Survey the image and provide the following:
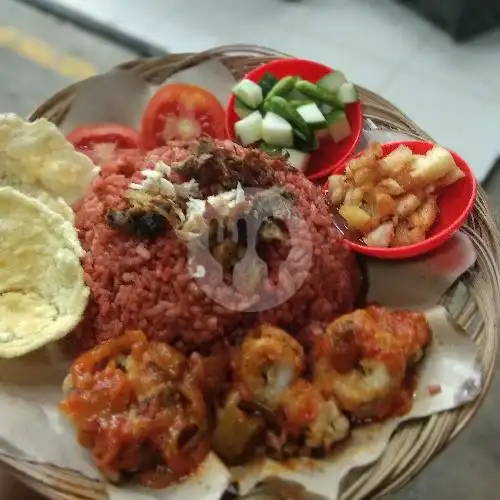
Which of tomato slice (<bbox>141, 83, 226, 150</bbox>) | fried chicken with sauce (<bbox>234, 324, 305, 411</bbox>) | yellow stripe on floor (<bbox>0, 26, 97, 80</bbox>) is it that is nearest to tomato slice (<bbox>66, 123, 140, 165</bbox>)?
tomato slice (<bbox>141, 83, 226, 150</bbox>)

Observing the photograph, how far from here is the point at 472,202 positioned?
5.88 ft

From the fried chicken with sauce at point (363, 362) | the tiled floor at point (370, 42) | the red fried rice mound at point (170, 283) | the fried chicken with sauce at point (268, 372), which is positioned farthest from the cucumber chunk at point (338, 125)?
the tiled floor at point (370, 42)

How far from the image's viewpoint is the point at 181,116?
6.86 feet

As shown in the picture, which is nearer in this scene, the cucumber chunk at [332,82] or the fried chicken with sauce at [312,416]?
the fried chicken with sauce at [312,416]

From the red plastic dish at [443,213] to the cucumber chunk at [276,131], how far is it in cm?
24

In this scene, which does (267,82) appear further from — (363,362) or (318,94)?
Answer: (363,362)

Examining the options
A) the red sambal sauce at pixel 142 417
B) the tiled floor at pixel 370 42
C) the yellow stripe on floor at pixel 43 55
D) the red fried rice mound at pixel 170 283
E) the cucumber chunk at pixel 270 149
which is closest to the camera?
the red sambal sauce at pixel 142 417

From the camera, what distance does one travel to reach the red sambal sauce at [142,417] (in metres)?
1.44

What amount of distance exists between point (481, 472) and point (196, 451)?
3.60 feet

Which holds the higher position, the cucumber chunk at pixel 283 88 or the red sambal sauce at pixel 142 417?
the cucumber chunk at pixel 283 88

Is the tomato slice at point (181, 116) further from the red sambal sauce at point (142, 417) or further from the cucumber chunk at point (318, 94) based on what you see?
the red sambal sauce at point (142, 417)

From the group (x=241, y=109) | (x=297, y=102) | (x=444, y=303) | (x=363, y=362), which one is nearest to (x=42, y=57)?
(x=241, y=109)

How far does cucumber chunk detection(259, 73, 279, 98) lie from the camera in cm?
205

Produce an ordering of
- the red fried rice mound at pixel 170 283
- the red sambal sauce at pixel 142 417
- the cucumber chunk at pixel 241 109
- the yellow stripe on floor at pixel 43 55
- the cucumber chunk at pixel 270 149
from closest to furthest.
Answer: the red sambal sauce at pixel 142 417 < the red fried rice mound at pixel 170 283 < the cucumber chunk at pixel 270 149 < the cucumber chunk at pixel 241 109 < the yellow stripe on floor at pixel 43 55
